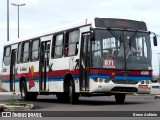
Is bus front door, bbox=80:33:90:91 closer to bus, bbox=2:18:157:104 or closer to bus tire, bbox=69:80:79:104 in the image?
bus, bbox=2:18:157:104

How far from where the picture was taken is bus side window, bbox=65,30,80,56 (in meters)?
19.5

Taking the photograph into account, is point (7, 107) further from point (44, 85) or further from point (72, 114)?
point (44, 85)

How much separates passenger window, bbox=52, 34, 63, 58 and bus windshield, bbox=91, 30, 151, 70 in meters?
2.99

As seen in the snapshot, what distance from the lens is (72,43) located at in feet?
65.1

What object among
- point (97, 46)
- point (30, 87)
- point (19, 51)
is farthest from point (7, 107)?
point (19, 51)

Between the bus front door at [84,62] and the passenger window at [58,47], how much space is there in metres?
2.16

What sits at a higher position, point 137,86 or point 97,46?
point 97,46

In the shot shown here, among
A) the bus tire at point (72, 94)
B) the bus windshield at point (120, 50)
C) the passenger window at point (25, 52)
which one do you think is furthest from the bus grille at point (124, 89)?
the passenger window at point (25, 52)

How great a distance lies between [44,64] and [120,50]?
524cm

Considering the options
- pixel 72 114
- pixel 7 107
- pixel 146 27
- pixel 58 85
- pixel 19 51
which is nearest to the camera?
pixel 72 114

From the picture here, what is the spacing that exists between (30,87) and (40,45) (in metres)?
2.39

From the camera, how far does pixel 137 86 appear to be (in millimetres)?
18562

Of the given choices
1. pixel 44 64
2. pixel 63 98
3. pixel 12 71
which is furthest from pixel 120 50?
pixel 12 71

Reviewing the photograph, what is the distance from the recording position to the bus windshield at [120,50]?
18109 millimetres
